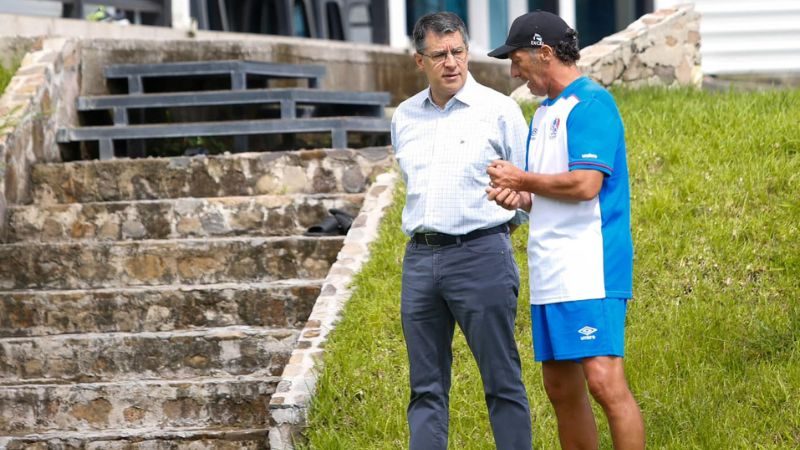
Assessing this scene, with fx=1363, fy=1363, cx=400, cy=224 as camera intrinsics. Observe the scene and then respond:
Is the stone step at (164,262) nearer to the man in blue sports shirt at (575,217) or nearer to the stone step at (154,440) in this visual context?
the stone step at (154,440)

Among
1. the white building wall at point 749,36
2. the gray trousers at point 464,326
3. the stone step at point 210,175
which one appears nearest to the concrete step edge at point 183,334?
the stone step at point 210,175

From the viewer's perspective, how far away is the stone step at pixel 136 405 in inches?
264

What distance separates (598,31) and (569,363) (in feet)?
47.0

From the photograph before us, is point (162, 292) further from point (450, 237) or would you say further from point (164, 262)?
point (450, 237)

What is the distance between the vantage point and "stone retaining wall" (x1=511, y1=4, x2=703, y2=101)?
10.7 meters

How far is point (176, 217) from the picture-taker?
8.41 m

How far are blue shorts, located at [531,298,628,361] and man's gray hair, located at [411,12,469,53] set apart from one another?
111 centimetres

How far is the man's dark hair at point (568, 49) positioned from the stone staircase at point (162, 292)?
265 centimetres

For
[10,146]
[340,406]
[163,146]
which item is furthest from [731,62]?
[340,406]

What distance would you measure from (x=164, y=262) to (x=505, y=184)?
3.82 metres

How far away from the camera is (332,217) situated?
8.10m

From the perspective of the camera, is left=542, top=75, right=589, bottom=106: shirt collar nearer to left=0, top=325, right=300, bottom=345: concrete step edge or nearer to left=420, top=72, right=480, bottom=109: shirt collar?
left=420, top=72, right=480, bottom=109: shirt collar

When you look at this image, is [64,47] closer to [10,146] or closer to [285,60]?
[10,146]

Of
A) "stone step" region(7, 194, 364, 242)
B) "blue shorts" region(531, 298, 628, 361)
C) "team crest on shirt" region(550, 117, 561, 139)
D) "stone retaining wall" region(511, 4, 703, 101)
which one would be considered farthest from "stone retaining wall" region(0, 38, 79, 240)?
"blue shorts" region(531, 298, 628, 361)
